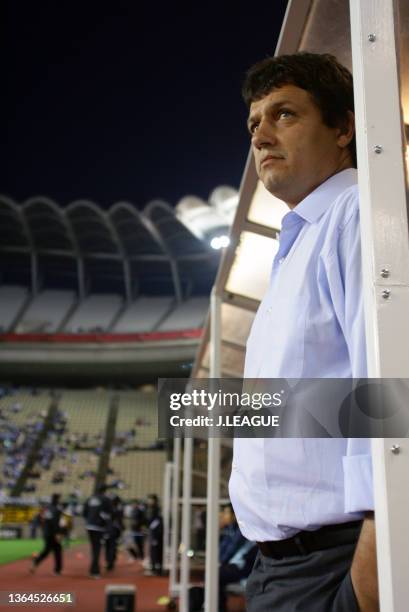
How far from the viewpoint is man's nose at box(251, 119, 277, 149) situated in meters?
1.60

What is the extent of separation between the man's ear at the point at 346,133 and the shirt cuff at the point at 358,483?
904 mm

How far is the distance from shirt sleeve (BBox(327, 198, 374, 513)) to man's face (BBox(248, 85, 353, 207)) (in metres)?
0.34

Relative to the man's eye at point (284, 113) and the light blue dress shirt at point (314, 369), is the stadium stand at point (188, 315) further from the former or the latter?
the light blue dress shirt at point (314, 369)

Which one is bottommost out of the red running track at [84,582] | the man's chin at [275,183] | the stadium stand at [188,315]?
the red running track at [84,582]

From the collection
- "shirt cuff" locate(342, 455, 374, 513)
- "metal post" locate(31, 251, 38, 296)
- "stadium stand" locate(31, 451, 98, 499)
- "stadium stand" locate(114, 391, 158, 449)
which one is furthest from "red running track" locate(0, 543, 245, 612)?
"metal post" locate(31, 251, 38, 296)

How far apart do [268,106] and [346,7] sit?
0.76 m

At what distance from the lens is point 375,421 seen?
97 centimetres

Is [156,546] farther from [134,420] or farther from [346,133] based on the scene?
[134,420]

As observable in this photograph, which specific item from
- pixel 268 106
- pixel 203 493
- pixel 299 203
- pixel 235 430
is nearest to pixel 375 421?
pixel 235 430

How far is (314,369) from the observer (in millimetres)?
1240

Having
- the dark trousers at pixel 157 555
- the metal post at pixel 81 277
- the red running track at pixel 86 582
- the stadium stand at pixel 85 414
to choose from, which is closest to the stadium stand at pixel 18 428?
the stadium stand at pixel 85 414

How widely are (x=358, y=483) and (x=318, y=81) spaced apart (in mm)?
1109

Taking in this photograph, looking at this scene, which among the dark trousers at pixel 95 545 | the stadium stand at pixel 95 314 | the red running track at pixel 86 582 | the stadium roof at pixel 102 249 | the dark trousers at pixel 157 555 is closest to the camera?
the red running track at pixel 86 582

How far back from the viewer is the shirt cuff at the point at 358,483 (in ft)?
3.34
